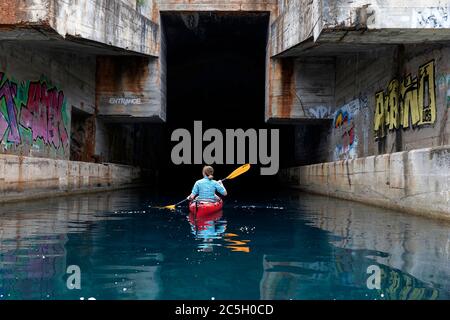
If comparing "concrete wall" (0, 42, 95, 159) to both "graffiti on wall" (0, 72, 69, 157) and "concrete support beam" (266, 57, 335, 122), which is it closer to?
"graffiti on wall" (0, 72, 69, 157)

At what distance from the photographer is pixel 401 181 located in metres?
13.3

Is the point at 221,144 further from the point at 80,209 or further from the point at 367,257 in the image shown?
the point at 367,257

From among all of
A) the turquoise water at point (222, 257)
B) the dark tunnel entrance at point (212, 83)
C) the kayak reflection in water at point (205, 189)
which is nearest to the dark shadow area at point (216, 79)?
the dark tunnel entrance at point (212, 83)

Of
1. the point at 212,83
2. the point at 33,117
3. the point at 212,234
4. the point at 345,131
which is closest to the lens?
the point at 212,234

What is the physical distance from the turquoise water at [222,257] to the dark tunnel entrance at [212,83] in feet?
58.1

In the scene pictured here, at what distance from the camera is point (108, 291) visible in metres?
5.04

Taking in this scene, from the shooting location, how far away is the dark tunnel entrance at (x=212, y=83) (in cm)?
2789

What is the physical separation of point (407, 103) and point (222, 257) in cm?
1302

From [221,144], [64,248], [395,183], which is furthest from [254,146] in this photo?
[64,248]

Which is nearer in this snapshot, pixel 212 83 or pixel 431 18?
pixel 431 18

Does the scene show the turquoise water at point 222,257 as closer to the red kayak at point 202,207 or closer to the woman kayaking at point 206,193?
the red kayak at point 202,207

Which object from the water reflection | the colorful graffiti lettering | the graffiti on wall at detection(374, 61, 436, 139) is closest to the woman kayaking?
the water reflection

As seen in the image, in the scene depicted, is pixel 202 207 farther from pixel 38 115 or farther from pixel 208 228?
pixel 38 115

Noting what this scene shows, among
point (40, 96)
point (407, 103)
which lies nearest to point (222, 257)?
point (407, 103)
